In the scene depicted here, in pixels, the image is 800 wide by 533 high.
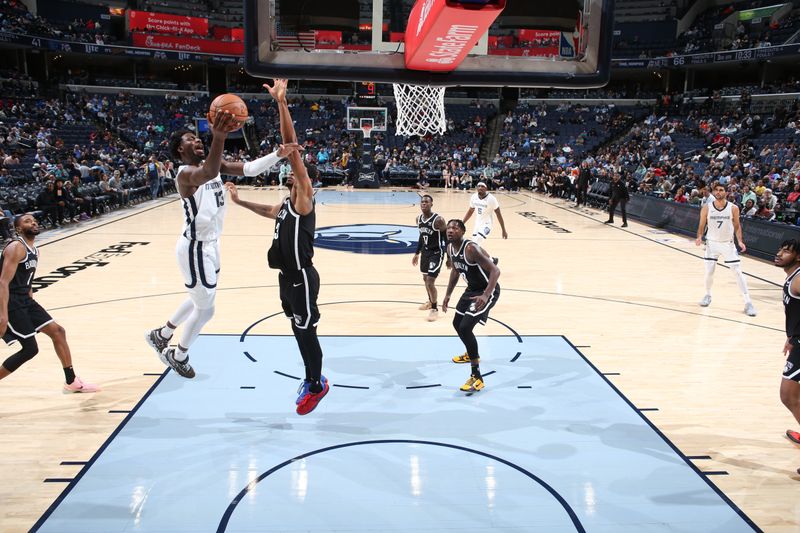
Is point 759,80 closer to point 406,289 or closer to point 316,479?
point 406,289

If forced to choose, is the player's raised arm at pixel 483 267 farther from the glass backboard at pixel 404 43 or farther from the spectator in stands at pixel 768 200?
the spectator in stands at pixel 768 200

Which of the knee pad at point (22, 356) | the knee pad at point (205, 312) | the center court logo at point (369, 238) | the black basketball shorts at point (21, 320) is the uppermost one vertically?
the knee pad at point (205, 312)

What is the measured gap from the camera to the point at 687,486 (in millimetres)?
4211

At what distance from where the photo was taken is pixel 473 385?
5754 millimetres

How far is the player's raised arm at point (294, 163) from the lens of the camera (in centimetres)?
406

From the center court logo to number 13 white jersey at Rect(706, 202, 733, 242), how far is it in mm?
5785

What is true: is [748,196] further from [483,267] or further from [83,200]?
[83,200]

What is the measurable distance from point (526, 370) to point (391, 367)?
4.50 ft

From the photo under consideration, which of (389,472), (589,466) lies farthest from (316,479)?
(589,466)

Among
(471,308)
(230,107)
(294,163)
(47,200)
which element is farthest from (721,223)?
(47,200)

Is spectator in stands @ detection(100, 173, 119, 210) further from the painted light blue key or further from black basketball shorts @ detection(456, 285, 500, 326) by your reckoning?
black basketball shorts @ detection(456, 285, 500, 326)

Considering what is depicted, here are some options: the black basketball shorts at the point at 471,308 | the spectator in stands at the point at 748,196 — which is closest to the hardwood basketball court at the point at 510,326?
the black basketball shorts at the point at 471,308

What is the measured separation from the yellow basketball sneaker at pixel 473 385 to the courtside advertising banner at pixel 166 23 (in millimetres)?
38081

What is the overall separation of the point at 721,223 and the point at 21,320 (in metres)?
8.52
